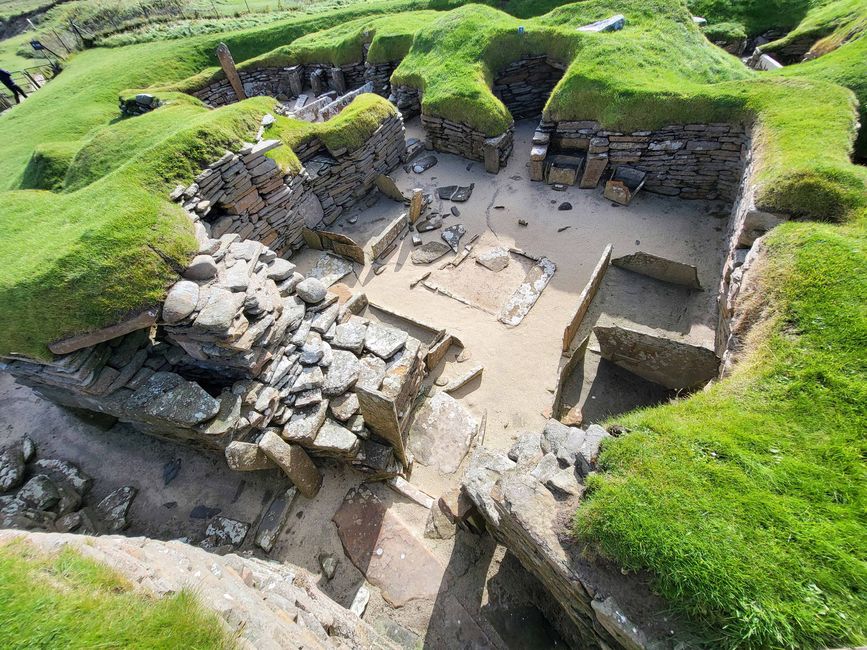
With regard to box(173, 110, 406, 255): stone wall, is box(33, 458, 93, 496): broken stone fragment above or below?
below

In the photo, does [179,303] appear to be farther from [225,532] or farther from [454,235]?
[454,235]

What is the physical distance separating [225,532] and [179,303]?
4198 millimetres

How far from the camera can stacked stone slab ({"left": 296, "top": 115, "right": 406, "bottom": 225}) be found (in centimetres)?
1236

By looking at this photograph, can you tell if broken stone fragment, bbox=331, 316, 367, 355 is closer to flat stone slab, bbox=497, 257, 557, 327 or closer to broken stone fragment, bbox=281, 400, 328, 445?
broken stone fragment, bbox=281, 400, 328, 445

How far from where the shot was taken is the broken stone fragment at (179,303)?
22.5 ft

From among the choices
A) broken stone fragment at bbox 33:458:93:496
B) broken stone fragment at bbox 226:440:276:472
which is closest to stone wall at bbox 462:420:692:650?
broken stone fragment at bbox 226:440:276:472

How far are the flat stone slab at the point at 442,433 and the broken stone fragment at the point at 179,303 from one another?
4.83 meters

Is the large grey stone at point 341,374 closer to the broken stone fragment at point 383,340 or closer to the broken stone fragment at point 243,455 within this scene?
the broken stone fragment at point 383,340

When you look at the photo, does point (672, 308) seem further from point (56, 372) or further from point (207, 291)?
point (56, 372)

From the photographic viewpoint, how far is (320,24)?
73.3 feet

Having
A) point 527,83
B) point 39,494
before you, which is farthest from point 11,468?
point 527,83

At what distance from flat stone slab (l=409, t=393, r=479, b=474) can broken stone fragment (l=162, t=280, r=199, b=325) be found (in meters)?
4.83

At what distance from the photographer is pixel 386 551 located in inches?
256

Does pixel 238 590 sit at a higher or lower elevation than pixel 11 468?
higher
